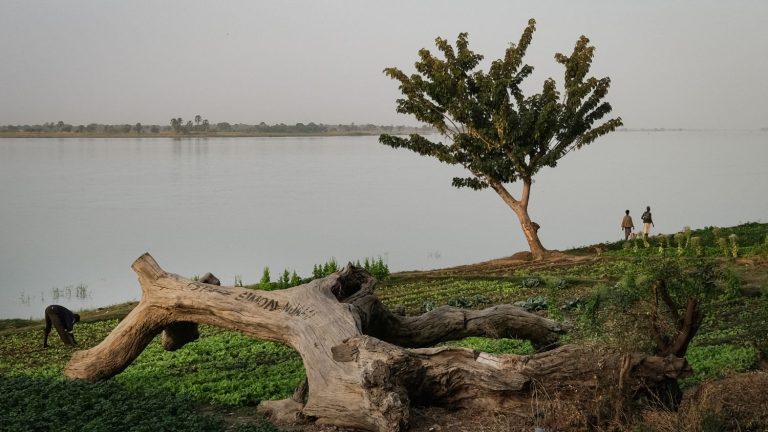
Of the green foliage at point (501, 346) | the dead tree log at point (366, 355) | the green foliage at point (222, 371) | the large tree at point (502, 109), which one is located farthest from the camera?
the large tree at point (502, 109)

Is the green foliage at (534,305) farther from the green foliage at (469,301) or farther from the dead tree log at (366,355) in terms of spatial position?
the dead tree log at (366,355)

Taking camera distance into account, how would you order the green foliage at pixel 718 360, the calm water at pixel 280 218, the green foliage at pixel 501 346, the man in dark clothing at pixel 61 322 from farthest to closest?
the calm water at pixel 280 218, the man in dark clothing at pixel 61 322, the green foliage at pixel 501 346, the green foliage at pixel 718 360

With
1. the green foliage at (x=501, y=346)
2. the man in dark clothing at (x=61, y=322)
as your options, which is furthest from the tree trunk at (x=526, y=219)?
the man in dark clothing at (x=61, y=322)

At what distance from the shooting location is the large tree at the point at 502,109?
28672 millimetres

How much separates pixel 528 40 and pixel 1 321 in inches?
787

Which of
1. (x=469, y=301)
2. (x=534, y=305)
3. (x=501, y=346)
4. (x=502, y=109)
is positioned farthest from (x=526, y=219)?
(x=501, y=346)

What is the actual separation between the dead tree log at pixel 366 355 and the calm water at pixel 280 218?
64.7ft

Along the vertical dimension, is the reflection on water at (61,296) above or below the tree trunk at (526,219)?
below

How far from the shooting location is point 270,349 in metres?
15.2

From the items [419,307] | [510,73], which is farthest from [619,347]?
[510,73]

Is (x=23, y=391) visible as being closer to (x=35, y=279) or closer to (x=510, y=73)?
(x=510, y=73)

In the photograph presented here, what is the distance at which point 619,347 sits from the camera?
9.20m

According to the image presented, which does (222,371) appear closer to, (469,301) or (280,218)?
(469,301)

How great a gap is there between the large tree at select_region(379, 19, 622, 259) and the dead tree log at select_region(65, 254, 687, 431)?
17.2 m
